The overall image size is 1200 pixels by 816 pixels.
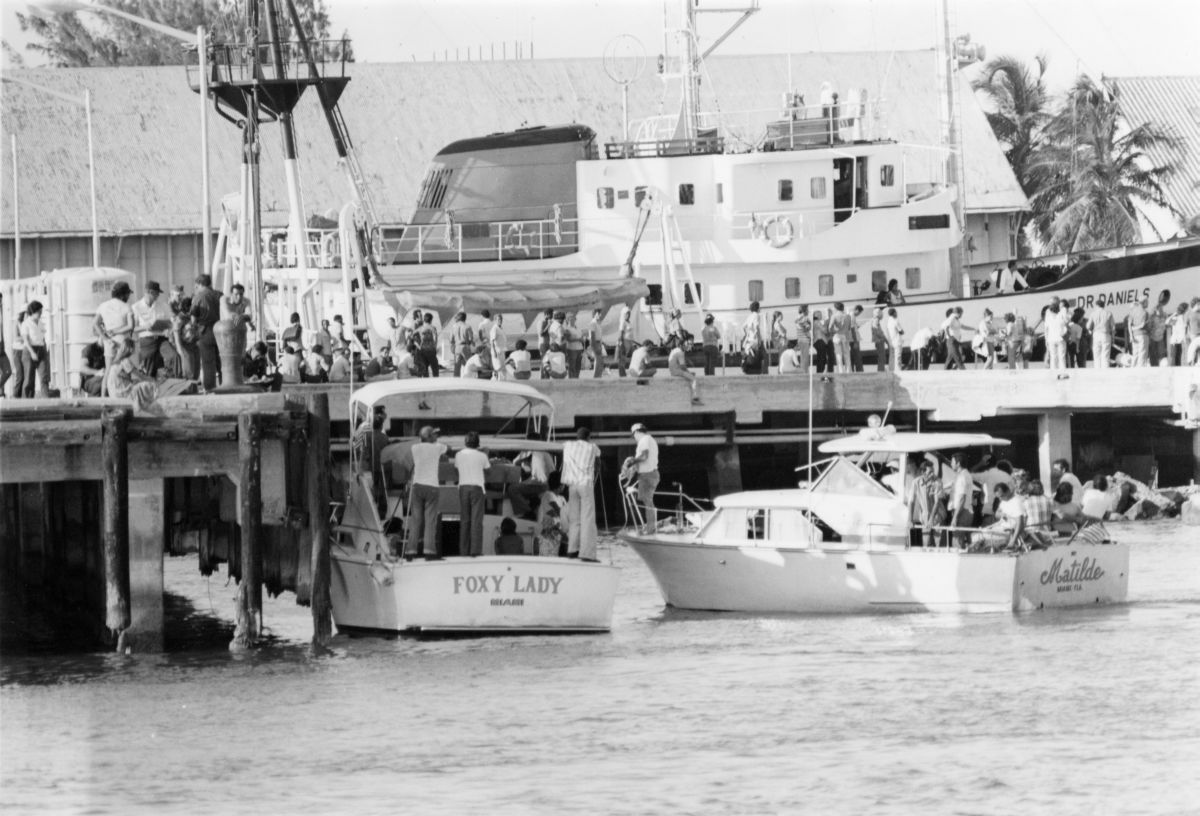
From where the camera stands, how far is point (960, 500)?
26.5 metres

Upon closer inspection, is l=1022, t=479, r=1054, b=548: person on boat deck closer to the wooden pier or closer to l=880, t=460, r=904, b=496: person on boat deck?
l=880, t=460, r=904, b=496: person on boat deck

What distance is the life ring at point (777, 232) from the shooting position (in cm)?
4412

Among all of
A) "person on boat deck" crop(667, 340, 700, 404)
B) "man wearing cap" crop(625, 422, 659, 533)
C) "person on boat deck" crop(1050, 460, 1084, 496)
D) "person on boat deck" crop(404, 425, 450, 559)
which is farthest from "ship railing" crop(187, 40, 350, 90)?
"person on boat deck" crop(404, 425, 450, 559)

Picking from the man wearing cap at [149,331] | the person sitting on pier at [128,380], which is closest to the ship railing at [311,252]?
the man wearing cap at [149,331]

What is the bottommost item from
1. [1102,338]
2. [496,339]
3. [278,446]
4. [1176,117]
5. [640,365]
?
[278,446]

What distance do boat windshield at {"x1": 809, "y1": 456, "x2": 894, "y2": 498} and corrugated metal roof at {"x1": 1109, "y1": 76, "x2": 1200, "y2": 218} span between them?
39.4 m

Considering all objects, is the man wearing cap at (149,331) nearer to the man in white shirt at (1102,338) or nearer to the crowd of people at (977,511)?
the crowd of people at (977,511)

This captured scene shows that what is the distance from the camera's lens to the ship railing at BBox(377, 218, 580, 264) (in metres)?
45.7

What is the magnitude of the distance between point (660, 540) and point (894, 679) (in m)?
5.84

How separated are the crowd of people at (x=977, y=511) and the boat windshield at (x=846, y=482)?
0.21 meters

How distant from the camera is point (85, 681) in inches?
912

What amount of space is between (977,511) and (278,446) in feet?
27.8

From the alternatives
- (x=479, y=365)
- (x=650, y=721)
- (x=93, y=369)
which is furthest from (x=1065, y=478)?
(x=479, y=365)

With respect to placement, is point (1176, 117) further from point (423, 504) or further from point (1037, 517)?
point (423, 504)
